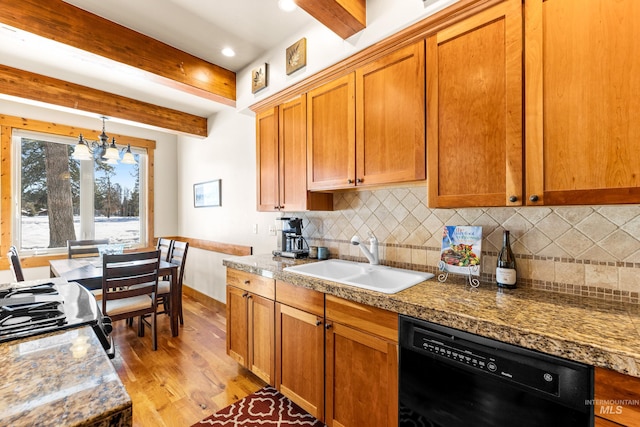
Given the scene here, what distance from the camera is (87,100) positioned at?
3078 millimetres

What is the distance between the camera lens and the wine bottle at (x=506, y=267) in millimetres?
1482

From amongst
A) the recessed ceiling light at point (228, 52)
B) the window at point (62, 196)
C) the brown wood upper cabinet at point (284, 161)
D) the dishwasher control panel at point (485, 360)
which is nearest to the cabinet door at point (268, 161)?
the brown wood upper cabinet at point (284, 161)

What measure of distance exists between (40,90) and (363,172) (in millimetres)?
3289

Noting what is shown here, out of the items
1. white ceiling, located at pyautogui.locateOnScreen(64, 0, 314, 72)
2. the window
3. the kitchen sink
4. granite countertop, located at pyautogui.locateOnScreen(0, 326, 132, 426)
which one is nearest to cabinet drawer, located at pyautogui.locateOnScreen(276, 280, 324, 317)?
the kitchen sink

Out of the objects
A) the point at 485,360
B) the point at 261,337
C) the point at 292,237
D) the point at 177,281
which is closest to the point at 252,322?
the point at 261,337

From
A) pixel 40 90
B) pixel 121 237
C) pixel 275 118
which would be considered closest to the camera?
pixel 275 118

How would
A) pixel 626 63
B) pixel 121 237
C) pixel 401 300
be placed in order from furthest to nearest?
pixel 121 237 < pixel 401 300 < pixel 626 63

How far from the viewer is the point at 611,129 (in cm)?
109

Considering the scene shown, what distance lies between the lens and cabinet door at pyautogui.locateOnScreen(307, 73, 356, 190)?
1.94 metres

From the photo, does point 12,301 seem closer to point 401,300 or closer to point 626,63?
point 401,300

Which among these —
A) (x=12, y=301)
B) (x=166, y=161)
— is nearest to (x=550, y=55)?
(x=12, y=301)

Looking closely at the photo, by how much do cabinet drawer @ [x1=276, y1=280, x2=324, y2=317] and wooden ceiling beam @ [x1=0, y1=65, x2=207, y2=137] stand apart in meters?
2.91

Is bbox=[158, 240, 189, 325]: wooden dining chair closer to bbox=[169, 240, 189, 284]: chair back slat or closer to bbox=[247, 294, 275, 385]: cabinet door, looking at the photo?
bbox=[169, 240, 189, 284]: chair back slat

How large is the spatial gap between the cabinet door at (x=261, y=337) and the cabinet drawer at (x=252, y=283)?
46 millimetres
